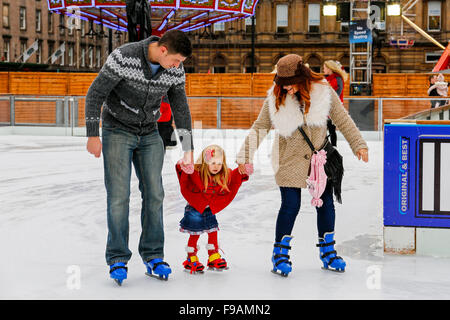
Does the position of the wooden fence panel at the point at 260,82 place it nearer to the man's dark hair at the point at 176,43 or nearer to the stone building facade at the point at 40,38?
the man's dark hair at the point at 176,43

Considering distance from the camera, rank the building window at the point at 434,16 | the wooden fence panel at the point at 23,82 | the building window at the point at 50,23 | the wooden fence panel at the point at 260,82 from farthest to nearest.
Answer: the building window at the point at 50,23 → the building window at the point at 434,16 → the wooden fence panel at the point at 23,82 → the wooden fence panel at the point at 260,82

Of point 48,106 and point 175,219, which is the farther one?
point 48,106

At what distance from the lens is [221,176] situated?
5078 mm

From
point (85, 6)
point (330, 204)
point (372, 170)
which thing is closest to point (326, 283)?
point (330, 204)

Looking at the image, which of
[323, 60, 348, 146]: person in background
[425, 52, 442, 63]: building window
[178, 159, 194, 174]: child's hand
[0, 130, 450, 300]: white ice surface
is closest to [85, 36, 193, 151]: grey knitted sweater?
[178, 159, 194, 174]: child's hand

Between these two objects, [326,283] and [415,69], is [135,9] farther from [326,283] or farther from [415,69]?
[415,69]

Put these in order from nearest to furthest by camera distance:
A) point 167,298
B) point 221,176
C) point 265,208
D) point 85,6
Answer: point 167,298, point 221,176, point 265,208, point 85,6

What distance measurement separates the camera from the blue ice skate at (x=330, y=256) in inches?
201

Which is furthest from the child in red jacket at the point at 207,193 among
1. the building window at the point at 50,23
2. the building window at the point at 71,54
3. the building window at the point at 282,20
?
the building window at the point at 50,23

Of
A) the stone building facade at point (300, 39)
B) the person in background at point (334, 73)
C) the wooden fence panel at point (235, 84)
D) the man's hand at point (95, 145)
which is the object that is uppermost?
the stone building facade at point (300, 39)

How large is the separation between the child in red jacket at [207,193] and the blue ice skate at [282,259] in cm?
34

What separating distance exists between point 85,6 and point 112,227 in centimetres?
1651

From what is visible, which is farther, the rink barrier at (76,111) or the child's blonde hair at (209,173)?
the rink barrier at (76,111)

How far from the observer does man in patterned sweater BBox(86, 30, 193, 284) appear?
4.51 m
